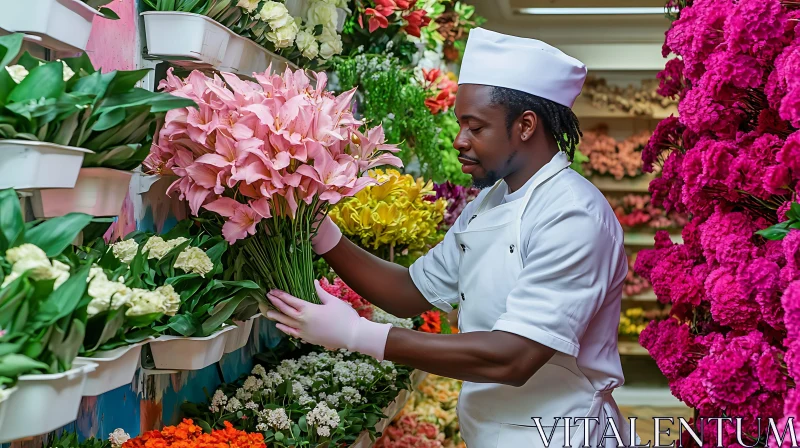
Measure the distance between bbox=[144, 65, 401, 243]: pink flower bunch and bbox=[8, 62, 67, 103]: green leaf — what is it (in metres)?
0.36

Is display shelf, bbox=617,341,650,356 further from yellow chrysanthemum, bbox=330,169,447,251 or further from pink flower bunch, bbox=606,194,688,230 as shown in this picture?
yellow chrysanthemum, bbox=330,169,447,251

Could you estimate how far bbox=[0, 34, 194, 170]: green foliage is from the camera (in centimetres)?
100

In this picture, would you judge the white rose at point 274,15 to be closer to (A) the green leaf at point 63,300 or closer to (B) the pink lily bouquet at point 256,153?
(B) the pink lily bouquet at point 256,153

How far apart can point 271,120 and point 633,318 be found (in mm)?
5600

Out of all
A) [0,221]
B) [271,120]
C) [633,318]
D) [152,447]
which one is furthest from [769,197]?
[633,318]

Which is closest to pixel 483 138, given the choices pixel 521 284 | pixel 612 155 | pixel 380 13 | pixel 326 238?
pixel 521 284

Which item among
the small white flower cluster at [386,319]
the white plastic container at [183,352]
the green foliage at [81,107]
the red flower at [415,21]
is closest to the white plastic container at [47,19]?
the green foliage at [81,107]

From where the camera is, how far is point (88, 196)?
1177 millimetres

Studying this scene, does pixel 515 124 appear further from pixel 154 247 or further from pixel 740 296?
pixel 154 247

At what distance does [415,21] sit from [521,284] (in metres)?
1.49

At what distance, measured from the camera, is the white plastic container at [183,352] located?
1.38 metres

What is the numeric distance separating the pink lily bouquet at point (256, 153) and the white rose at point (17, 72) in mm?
343

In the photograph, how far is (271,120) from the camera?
1414 millimetres

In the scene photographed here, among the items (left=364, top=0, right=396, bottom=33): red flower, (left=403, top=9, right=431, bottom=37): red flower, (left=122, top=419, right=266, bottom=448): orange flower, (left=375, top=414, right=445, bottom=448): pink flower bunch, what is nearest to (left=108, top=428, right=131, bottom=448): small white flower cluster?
(left=122, top=419, right=266, bottom=448): orange flower
